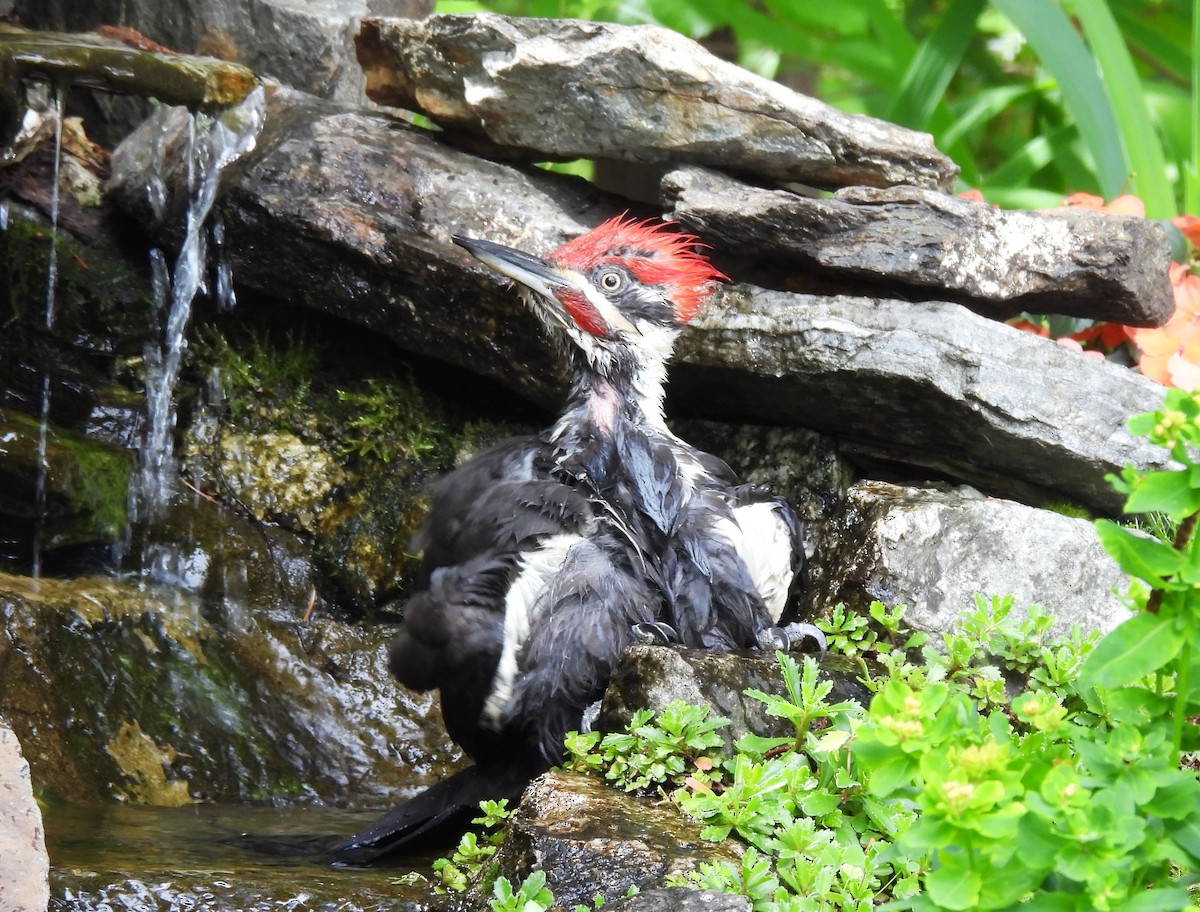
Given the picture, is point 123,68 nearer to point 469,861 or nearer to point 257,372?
point 257,372

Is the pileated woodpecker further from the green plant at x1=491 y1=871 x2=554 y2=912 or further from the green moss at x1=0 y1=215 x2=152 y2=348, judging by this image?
the green moss at x1=0 y1=215 x2=152 y2=348

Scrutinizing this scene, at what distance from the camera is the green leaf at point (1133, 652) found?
1672 millimetres

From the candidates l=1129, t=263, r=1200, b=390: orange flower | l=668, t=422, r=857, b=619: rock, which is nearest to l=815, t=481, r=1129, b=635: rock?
l=668, t=422, r=857, b=619: rock

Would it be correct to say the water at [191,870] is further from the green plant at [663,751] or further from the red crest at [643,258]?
the red crest at [643,258]

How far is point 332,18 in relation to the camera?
504cm

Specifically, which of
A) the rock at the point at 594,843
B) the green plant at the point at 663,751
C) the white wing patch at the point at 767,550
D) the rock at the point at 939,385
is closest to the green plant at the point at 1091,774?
the rock at the point at 594,843

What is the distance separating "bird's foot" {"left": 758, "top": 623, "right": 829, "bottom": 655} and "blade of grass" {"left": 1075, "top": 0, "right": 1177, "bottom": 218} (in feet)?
9.14

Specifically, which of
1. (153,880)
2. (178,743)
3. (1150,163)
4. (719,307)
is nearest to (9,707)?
Answer: (178,743)

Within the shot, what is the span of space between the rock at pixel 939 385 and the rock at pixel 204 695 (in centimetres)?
151

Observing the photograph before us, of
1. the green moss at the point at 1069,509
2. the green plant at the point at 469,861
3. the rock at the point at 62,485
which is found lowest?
the rock at the point at 62,485

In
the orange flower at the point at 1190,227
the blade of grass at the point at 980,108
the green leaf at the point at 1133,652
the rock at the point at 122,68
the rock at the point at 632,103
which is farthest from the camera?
Result: the blade of grass at the point at 980,108

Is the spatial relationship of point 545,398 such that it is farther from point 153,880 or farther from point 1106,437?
point 153,880

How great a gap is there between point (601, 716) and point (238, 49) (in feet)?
10.8

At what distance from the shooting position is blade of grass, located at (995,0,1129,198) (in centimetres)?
520
